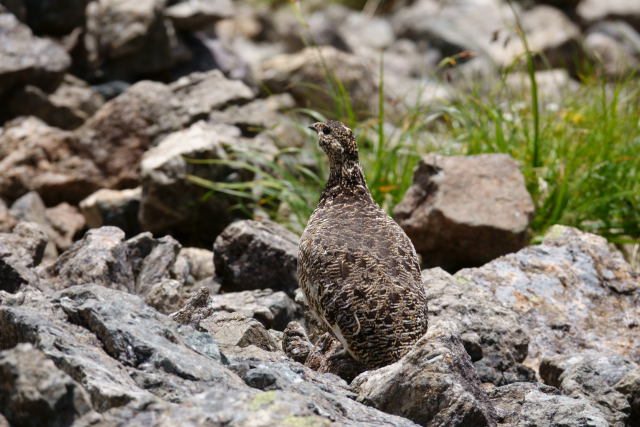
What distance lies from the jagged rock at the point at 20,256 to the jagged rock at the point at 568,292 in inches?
122

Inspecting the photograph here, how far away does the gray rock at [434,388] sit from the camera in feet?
15.8

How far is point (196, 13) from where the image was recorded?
14.1m

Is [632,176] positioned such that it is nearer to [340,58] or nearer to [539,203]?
[539,203]

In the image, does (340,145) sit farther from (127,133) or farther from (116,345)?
(127,133)

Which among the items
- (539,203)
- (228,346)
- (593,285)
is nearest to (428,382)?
(228,346)

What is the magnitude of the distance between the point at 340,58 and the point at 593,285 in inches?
286

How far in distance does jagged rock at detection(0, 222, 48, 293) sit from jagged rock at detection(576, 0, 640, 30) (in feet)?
48.3

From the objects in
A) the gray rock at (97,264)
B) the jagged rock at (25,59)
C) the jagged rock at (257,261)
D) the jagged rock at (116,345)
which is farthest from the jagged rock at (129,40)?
the jagged rock at (116,345)

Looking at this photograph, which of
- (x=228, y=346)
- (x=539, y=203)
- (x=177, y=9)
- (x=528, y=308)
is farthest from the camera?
(x=177, y=9)

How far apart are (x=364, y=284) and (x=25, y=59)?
7976mm

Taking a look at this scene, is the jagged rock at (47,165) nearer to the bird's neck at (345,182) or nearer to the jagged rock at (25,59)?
the jagged rock at (25,59)

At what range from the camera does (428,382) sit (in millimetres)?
4836

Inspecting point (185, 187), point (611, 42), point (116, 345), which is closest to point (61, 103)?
point (185, 187)

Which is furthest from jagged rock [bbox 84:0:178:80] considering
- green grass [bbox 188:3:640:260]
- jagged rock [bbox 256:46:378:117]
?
green grass [bbox 188:3:640:260]
